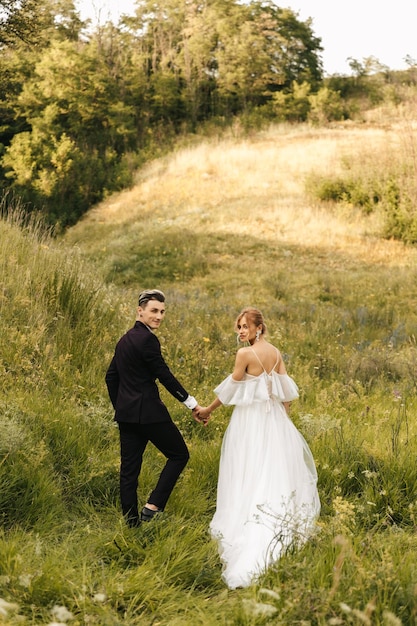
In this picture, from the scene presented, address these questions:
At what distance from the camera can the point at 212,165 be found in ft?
92.1

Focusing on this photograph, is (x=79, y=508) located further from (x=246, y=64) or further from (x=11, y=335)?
(x=246, y=64)

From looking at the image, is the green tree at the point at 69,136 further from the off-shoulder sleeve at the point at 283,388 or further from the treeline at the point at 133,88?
the off-shoulder sleeve at the point at 283,388

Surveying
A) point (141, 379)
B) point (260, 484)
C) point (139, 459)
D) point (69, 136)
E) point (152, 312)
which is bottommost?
point (260, 484)

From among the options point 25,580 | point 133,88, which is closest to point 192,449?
point 25,580

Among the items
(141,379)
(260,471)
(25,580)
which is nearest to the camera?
(25,580)

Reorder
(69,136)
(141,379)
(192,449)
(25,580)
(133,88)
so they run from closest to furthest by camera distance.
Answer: (25,580) → (141,379) → (192,449) → (69,136) → (133,88)

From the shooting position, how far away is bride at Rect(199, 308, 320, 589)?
414cm

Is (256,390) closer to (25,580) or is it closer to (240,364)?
(240,364)

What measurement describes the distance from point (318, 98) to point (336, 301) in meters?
27.3

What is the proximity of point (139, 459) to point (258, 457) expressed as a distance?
836 millimetres

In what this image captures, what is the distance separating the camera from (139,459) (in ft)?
13.9

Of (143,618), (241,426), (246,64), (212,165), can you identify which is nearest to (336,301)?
(241,426)

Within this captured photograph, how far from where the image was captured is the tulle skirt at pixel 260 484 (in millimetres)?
3965

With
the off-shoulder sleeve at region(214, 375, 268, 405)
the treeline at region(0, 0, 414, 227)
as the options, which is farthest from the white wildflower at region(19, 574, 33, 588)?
the treeline at region(0, 0, 414, 227)
